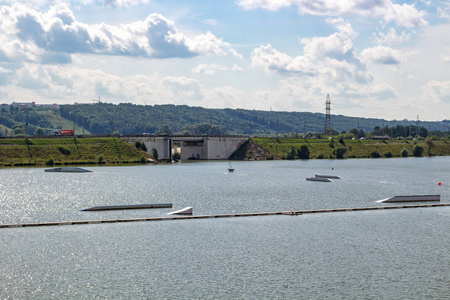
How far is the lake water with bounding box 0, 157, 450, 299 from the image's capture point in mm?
49938

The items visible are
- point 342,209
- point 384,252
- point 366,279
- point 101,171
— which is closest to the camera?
point 366,279

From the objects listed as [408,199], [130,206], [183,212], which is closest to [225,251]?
[183,212]

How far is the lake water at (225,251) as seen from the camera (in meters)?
49.9

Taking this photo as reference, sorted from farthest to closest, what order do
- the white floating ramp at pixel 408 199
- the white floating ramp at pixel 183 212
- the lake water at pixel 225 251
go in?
the white floating ramp at pixel 408 199, the white floating ramp at pixel 183 212, the lake water at pixel 225 251

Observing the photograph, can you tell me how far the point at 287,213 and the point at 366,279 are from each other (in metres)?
38.3

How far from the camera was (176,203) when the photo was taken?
10612cm

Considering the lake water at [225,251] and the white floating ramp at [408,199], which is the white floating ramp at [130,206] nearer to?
the lake water at [225,251]

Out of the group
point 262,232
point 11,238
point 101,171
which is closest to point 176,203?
point 262,232

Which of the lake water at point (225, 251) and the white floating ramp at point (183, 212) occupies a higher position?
the white floating ramp at point (183, 212)

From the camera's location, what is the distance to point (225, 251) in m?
65.1

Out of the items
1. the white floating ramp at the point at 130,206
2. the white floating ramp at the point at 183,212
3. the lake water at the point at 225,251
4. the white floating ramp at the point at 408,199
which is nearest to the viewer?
the lake water at the point at 225,251

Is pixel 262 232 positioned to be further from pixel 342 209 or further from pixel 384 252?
pixel 342 209

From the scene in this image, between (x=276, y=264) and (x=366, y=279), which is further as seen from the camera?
(x=276, y=264)

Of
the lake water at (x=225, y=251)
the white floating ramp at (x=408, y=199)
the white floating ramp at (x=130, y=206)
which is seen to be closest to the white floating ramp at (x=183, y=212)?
the lake water at (x=225, y=251)
